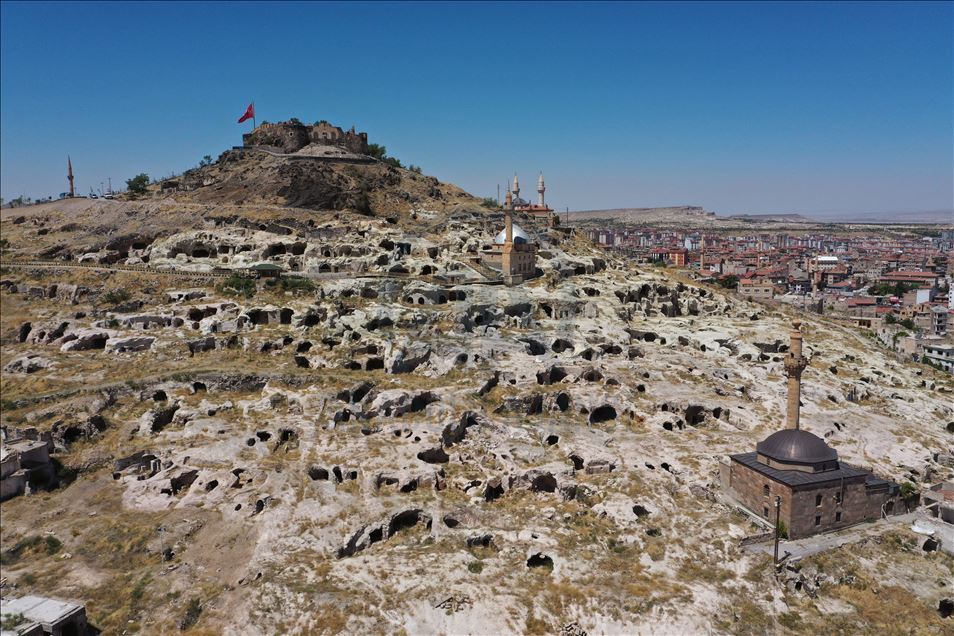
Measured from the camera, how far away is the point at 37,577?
16.5m

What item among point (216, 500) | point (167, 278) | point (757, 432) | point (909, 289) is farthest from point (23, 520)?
point (909, 289)

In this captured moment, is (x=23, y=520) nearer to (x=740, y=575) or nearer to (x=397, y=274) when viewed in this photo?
(x=740, y=575)

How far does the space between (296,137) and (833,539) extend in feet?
197

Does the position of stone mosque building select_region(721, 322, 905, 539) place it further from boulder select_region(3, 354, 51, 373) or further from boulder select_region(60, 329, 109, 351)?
boulder select_region(60, 329, 109, 351)

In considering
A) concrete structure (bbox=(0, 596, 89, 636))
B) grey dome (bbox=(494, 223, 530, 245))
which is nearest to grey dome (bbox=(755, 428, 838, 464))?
concrete structure (bbox=(0, 596, 89, 636))

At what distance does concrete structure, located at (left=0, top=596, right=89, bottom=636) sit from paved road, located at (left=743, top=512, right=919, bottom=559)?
64.6ft

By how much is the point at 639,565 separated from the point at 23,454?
2112 centimetres

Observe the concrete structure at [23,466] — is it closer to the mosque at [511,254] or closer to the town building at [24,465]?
Result: the town building at [24,465]

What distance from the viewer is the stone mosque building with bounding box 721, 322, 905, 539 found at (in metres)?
21.9

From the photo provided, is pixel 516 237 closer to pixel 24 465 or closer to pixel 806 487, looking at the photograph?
pixel 806 487

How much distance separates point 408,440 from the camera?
26141 millimetres

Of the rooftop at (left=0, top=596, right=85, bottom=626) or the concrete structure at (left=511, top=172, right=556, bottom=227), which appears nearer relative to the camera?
the rooftop at (left=0, top=596, right=85, bottom=626)

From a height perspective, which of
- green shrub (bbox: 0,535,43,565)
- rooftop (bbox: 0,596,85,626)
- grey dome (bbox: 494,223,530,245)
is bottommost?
rooftop (bbox: 0,596,85,626)

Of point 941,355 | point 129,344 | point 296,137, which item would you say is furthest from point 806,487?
point 296,137
